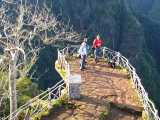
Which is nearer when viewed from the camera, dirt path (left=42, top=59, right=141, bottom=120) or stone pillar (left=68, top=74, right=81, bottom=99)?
dirt path (left=42, top=59, right=141, bottom=120)

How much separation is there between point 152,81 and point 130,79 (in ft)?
179

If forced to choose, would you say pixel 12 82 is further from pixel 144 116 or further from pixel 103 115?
pixel 144 116

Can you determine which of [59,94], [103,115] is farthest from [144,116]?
[59,94]

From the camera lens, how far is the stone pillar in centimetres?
1711

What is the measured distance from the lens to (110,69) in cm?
2308

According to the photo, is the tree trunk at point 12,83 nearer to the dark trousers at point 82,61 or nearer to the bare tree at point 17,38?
the bare tree at point 17,38

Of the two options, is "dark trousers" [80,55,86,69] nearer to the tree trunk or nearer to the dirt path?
the dirt path

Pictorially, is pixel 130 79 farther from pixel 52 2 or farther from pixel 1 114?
pixel 52 2

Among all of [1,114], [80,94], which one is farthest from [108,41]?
[80,94]

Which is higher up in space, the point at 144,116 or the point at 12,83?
the point at 12,83

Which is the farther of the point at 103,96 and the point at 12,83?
the point at 103,96

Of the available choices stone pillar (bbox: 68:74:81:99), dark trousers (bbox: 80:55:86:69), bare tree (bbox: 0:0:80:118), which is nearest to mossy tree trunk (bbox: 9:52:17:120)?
bare tree (bbox: 0:0:80:118)

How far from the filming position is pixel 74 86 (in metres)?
17.3

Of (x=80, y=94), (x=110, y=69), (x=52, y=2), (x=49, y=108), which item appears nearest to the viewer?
(x=49, y=108)
